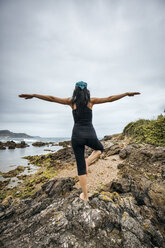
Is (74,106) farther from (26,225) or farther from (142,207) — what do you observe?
(142,207)

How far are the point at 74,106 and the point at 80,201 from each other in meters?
2.77

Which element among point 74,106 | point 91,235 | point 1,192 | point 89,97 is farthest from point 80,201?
point 1,192

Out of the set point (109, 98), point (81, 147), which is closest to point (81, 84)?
point (109, 98)

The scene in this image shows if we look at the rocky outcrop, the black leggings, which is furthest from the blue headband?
the rocky outcrop

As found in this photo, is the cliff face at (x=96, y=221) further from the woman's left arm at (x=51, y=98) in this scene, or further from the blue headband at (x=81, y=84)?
the blue headband at (x=81, y=84)

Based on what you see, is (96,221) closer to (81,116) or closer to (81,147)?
(81,147)

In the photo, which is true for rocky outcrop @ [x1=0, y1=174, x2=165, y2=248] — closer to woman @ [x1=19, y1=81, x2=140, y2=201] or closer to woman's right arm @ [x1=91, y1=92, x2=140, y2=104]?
woman @ [x1=19, y1=81, x2=140, y2=201]

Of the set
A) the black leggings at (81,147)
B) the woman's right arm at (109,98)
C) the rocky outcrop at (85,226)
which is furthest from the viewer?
the woman's right arm at (109,98)

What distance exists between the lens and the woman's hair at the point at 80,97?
3270 millimetres

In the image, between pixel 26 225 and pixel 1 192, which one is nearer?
pixel 26 225

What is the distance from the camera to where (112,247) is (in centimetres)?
249

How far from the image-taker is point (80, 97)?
3.31m

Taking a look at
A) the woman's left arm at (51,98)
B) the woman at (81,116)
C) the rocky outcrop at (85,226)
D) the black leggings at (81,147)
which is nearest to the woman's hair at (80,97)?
the woman at (81,116)

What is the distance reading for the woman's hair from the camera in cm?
327
